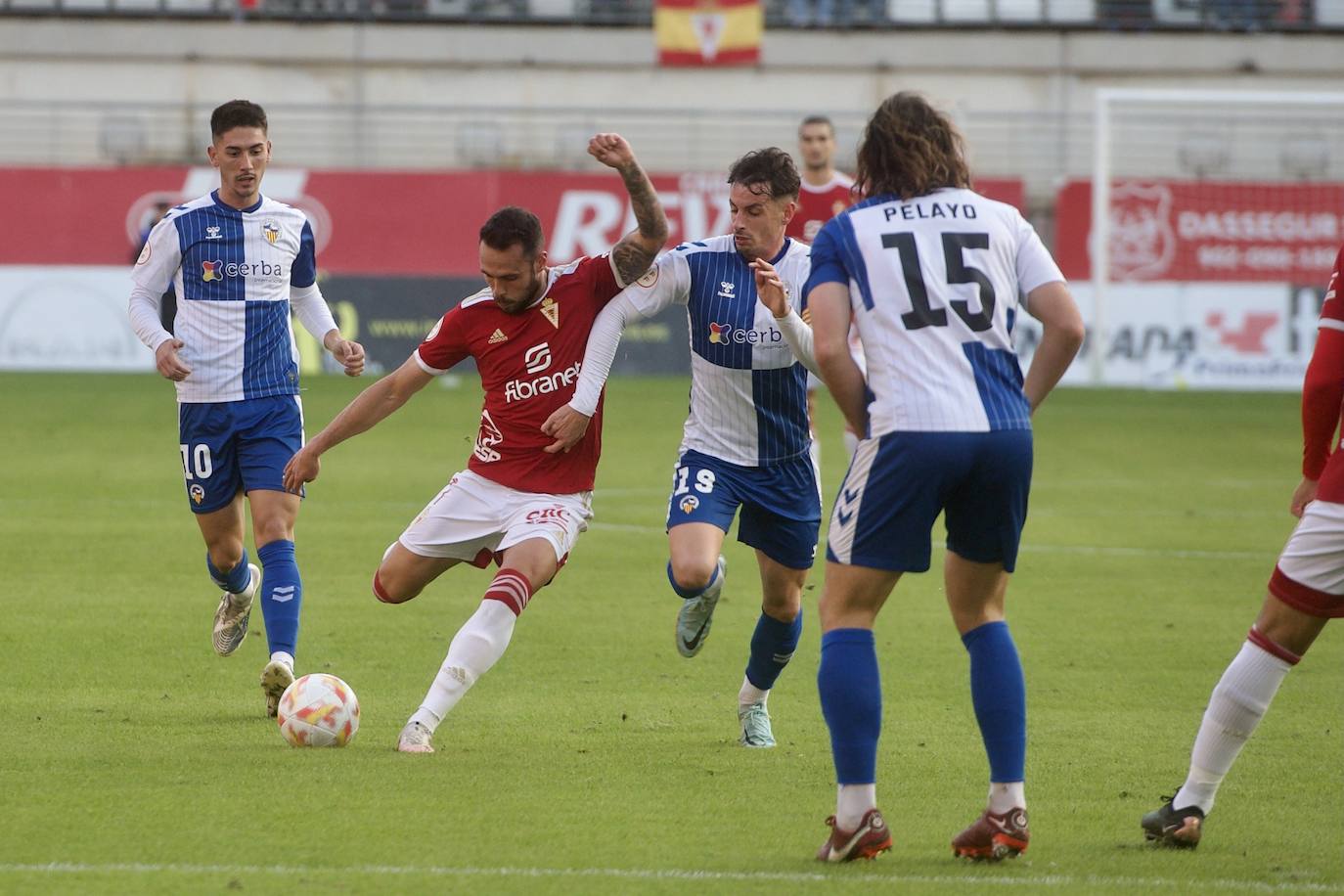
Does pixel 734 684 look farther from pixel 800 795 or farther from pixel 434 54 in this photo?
pixel 434 54

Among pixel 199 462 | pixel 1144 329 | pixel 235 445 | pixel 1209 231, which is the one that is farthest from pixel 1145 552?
pixel 1209 231

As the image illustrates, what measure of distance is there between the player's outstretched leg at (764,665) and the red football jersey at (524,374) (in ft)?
2.87

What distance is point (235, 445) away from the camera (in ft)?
23.9

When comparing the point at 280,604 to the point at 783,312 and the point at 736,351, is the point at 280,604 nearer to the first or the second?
the point at 736,351

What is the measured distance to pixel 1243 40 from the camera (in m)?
30.7

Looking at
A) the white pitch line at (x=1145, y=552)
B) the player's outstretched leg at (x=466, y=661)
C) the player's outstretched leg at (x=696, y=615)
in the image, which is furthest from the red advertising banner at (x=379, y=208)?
the player's outstretched leg at (x=466, y=661)

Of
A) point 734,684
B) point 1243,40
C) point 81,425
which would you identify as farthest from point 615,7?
point 734,684

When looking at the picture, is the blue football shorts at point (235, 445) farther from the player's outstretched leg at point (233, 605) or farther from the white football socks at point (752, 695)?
the white football socks at point (752, 695)

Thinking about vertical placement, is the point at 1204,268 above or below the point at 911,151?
below

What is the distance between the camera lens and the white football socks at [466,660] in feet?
19.7

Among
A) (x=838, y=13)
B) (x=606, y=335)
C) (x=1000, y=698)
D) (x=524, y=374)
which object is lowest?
(x=1000, y=698)

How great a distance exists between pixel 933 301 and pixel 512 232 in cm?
198

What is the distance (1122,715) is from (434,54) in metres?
25.2

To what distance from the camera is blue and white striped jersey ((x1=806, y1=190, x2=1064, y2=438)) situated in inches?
183
